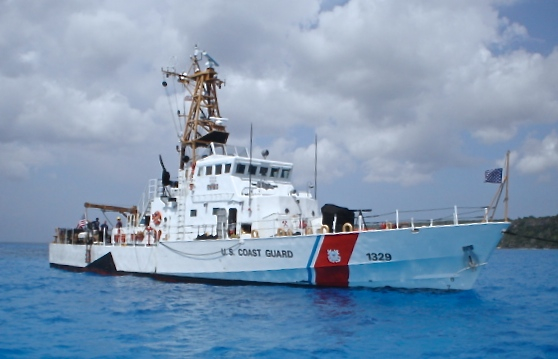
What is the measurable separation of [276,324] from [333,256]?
532 centimetres

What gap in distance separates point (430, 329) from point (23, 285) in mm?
18359

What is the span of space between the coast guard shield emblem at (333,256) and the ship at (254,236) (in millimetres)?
34

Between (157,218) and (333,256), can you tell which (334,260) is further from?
(157,218)

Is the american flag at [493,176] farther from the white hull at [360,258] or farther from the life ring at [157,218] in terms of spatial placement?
the life ring at [157,218]

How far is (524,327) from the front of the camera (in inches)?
500

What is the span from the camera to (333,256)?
17.5m

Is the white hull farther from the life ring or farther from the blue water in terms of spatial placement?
the life ring

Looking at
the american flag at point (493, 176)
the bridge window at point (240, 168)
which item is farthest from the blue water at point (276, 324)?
the bridge window at point (240, 168)

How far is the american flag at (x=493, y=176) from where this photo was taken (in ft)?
52.4

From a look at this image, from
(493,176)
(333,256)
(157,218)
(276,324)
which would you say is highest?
(493,176)

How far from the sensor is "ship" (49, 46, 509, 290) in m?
16.6

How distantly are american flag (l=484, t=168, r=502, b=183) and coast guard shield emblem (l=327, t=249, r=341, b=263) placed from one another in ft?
17.2

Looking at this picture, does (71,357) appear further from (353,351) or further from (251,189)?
(251,189)


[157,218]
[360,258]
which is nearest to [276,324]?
[360,258]
